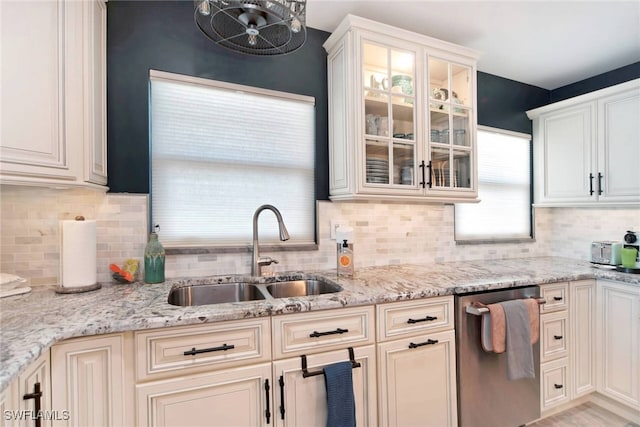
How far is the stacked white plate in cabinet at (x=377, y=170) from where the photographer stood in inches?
75.6

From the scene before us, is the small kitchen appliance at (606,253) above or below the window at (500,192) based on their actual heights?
below

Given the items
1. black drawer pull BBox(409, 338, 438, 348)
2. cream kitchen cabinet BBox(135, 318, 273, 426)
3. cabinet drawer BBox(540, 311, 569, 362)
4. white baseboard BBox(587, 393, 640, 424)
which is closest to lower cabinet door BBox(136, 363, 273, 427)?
cream kitchen cabinet BBox(135, 318, 273, 426)

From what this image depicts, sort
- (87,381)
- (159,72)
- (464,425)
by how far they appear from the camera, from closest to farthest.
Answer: (87,381) < (464,425) < (159,72)

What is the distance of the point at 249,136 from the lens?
1983 mm

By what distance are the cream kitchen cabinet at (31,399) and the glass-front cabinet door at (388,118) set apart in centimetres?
162

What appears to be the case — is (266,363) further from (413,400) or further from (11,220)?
(11,220)

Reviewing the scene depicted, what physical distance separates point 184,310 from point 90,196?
0.96 meters

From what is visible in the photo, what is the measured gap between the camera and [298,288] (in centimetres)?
191

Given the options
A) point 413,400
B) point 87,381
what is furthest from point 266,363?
point 413,400

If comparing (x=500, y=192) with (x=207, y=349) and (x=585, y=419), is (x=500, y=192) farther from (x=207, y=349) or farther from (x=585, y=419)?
(x=207, y=349)

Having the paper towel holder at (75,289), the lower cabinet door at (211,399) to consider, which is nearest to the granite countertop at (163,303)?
the paper towel holder at (75,289)

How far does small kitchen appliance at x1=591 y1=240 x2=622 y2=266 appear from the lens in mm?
2311

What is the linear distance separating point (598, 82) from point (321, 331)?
337cm

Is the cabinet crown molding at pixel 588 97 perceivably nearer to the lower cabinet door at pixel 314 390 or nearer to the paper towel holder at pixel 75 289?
the lower cabinet door at pixel 314 390
